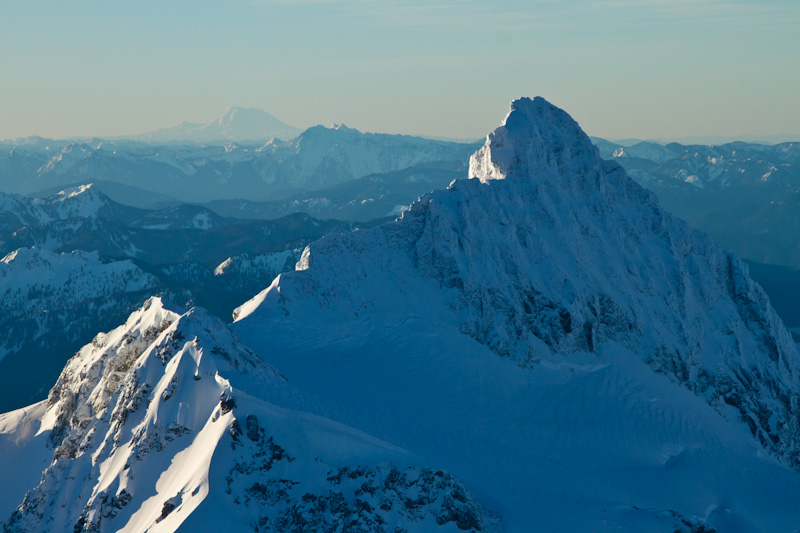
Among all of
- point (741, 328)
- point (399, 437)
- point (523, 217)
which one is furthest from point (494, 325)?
point (741, 328)

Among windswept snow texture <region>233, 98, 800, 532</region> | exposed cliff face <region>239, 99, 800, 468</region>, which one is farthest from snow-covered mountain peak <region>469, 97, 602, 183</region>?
windswept snow texture <region>233, 98, 800, 532</region>

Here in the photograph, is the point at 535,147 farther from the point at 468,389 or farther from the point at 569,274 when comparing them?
the point at 468,389

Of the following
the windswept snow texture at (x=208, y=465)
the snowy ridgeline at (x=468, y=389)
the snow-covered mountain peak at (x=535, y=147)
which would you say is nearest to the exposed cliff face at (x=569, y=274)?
the snow-covered mountain peak at (x=535, y=147)

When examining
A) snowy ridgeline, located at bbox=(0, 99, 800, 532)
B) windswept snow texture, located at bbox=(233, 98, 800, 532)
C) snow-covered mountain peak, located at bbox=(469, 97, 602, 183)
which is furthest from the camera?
snow-covered mountain peak, located at bbox=(469, 97, 602, 183)

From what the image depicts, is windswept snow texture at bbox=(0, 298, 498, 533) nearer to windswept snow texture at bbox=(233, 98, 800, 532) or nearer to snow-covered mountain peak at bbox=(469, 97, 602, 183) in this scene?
windswept snow texture at bbox=(233, 98, 800, 532)

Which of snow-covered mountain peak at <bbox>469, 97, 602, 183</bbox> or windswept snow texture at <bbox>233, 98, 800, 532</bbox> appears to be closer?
windswept snow texture at <bbox>233, 98, 800, 532</bbox>

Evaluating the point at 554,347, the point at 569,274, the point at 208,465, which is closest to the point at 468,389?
the point at 554,347

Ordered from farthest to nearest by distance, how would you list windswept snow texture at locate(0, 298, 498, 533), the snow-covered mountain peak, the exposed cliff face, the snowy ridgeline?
the snow-covered mountain peak, the exposed cliff face, the snowy ridgeline, windswept snow texture at locate(0, 298, 498, 533)
